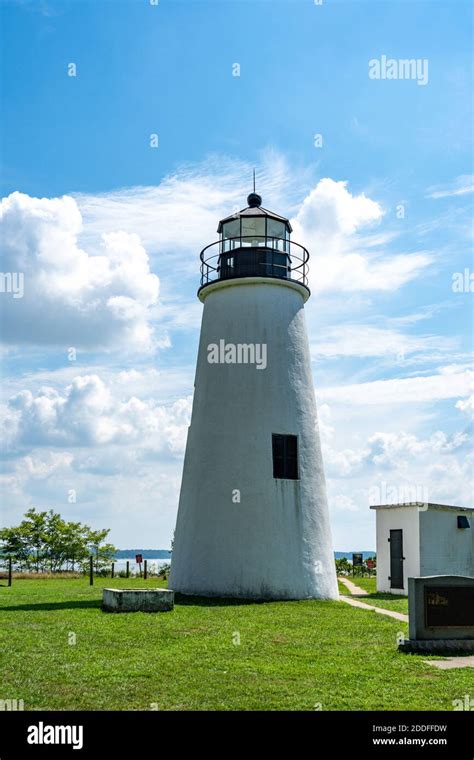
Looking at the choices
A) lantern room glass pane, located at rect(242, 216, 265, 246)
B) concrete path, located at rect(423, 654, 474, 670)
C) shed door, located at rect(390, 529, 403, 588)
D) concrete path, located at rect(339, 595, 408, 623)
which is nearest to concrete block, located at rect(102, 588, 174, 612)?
concrete path, located at rect(339, 595, 408, 623)

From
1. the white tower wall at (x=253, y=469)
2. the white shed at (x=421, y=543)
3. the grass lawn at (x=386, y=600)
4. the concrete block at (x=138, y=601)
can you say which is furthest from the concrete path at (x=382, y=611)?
the concrete block at (x=138, y=601)

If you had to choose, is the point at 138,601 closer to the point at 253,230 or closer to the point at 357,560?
the point at 253,230

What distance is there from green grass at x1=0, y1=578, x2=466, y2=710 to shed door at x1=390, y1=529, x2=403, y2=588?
9.25m

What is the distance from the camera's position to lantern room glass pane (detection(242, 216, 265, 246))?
24100mm

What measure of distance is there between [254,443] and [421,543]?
26.7 feet

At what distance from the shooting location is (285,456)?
22.0 meters

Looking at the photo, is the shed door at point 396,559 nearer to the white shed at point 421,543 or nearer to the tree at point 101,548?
the white shed at point 421,543

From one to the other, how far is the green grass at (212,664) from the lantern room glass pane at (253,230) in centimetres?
1222

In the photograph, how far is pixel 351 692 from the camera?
374 inches

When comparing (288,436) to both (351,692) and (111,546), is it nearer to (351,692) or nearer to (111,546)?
(351,692)

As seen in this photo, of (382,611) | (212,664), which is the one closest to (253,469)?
(382,611)
